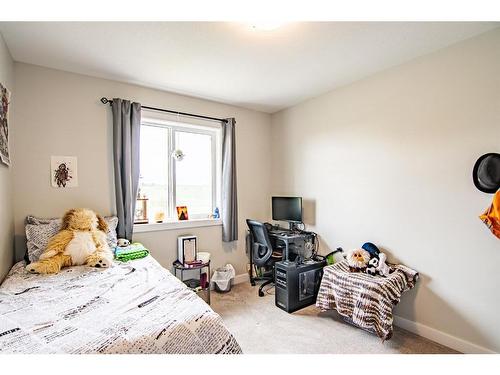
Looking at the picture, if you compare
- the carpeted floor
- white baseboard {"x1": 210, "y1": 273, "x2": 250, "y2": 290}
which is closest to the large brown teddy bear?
the carpeted floor

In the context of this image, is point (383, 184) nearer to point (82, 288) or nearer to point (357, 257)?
point (357, 257)

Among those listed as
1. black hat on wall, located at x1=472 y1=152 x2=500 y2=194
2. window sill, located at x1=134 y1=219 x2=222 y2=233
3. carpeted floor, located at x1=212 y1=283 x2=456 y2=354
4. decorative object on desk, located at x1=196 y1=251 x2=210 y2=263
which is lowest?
carpeted floor, located at x1=212 y1=283 x2=456 y2=354

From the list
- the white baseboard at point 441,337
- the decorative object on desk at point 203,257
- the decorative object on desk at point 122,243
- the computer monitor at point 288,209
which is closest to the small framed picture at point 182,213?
the decorative object on desk at point 203,257

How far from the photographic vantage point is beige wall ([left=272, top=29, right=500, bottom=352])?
189 cm

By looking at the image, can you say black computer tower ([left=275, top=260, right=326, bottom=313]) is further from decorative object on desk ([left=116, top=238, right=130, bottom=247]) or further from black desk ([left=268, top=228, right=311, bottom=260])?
decorative object on desk ([left=116, top=238, right=130, bottom=247])

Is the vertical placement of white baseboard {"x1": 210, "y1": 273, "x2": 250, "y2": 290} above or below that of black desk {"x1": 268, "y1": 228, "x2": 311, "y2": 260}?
below

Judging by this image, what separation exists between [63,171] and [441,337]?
374cm

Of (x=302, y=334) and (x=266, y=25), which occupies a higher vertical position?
(x=266, y=25)

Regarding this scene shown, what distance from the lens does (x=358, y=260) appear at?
244cm

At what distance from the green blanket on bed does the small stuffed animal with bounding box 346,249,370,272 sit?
6.55ft

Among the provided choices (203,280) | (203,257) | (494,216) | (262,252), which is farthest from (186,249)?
(494,216)

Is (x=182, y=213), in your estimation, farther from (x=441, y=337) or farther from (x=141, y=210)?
(x=441, y=337)
